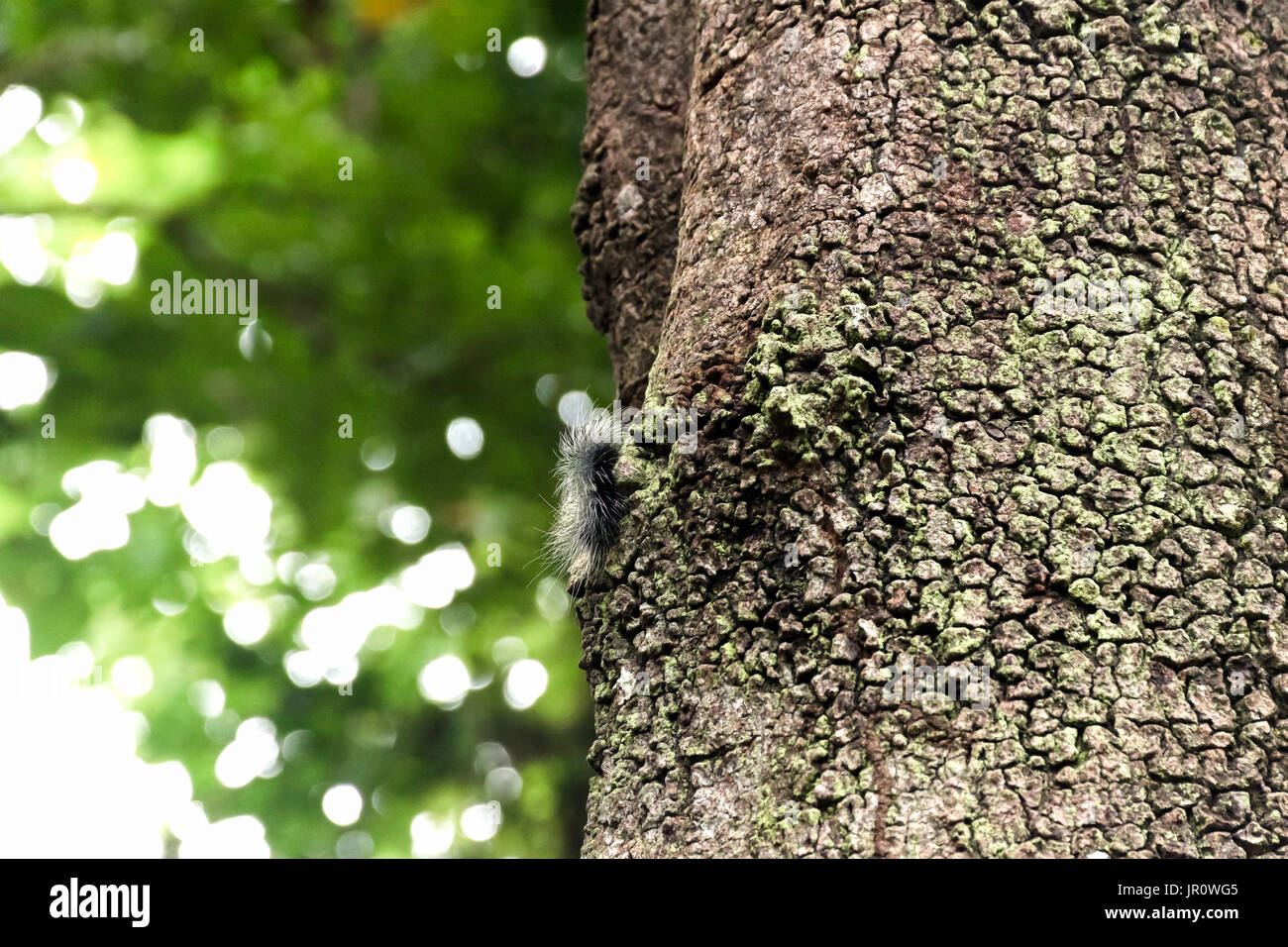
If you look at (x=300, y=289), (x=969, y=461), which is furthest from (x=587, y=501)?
(x=300, y=289)

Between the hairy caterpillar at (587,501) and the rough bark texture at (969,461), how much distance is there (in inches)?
1.9

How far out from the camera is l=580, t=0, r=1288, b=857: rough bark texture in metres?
1.60

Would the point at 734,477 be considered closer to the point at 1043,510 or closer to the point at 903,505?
the point at 903,505

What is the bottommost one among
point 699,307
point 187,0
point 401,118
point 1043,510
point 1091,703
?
point 1091,703

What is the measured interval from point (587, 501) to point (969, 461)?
69cm

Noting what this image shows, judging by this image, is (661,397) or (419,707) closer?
(661,397)

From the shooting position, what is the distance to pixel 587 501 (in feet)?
6.59

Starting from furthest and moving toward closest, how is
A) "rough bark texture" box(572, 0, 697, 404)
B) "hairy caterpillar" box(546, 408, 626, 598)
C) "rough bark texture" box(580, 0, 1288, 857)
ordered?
"rough bark texture" box(572, 0, 697, 404), "hairy caterpillar" box(546, 408, 626, 598), "rough bark texture" box(580, 0, 1288, 857)

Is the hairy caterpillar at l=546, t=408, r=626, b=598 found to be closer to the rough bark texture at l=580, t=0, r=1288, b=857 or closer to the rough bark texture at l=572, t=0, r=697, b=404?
the rough bark texture at l=580, t=0, r=1288, b=857

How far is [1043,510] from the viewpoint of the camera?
5.68ft

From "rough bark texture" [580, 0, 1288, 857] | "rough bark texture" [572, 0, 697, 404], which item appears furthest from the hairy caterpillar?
"rough bark texture" [572, 0, 697, 404]

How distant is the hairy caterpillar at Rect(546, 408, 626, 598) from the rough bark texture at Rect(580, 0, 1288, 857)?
0.16 ft
